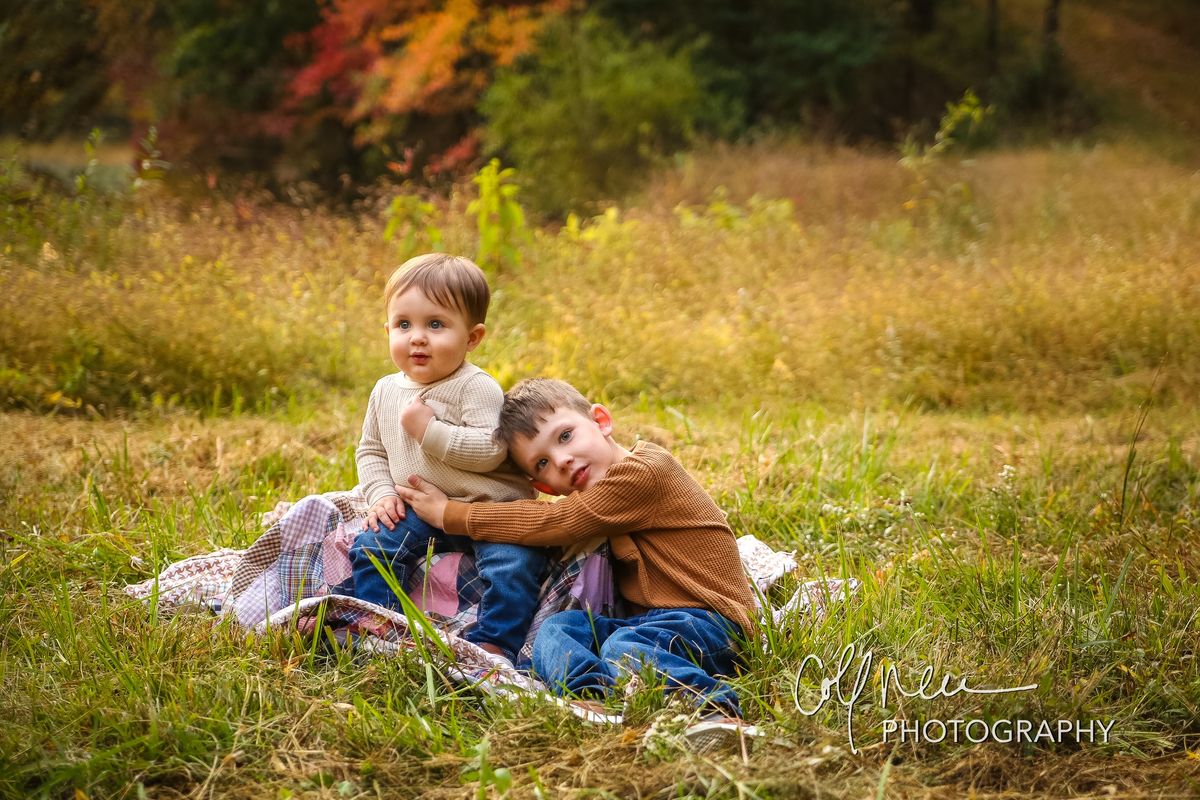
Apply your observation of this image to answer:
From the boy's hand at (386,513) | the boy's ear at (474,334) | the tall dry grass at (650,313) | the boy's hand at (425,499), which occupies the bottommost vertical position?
the tall dry grass at (650,313)

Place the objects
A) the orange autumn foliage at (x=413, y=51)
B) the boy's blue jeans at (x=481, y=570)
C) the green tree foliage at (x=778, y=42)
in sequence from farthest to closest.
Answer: the green tree foliage at (x=778, y=42)
the orange autumn foliage at (x=413, y=51)
the boy's blue jeans at (x=481, y=570)

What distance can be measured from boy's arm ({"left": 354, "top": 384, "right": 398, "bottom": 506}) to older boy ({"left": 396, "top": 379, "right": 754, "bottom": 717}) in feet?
0.41

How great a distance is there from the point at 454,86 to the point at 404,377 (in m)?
11.7

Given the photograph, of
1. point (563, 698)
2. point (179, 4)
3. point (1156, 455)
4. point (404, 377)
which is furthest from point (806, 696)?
point (179, 4)

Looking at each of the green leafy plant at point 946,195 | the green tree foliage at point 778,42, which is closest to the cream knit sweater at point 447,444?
the green leafy plant at point 946,195

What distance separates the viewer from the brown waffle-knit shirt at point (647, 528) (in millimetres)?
2668

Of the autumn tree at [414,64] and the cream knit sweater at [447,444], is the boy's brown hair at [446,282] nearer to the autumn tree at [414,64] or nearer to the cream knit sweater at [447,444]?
the cream knit sweater at [447,444]

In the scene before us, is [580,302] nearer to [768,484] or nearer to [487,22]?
[768,484]

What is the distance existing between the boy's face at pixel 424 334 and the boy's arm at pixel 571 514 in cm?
40

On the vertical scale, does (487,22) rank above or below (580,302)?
above

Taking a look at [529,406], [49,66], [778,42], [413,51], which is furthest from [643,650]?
[778,42]

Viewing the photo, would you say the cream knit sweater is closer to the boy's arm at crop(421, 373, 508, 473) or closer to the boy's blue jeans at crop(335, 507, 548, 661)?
the boy's arm at crop(421, 373, 508, 473)

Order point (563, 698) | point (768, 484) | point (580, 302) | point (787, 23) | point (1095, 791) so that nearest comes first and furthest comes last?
point (1095, 791) < point (563, 698) < point (768, 484) < point (580, 302) < point (787, 23)

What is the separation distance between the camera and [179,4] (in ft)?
48.0
